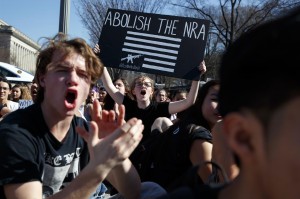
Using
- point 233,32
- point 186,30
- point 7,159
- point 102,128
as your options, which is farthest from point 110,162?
point 233,32

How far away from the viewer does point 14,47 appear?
77688 mm

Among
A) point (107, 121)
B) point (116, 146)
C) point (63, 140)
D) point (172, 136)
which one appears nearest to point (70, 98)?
point (63, 140)

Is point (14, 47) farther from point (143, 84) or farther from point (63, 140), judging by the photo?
point (63, 140)

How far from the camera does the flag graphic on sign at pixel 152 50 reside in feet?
20.0

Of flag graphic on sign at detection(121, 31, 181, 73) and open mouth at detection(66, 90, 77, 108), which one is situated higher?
flag graphic on sign at detection(121, 31, 181, 73)

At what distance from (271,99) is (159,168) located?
1.93m

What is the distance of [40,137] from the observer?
7.37ft

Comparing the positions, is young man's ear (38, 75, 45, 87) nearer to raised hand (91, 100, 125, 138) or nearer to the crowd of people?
the crowd of people

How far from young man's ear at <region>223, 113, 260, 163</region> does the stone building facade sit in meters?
68.8

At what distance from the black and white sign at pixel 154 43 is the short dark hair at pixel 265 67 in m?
4.67

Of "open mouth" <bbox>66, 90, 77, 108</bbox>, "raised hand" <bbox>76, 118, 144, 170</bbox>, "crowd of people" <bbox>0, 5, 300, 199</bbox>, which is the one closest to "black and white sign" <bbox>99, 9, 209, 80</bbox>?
"crowd of people" <bbox>0, 5, 300, 199</bbox>

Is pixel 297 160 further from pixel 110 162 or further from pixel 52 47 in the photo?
pixel 52 47

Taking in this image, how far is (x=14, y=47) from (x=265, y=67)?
81.5 metres

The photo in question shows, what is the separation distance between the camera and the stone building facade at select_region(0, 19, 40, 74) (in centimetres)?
7131
